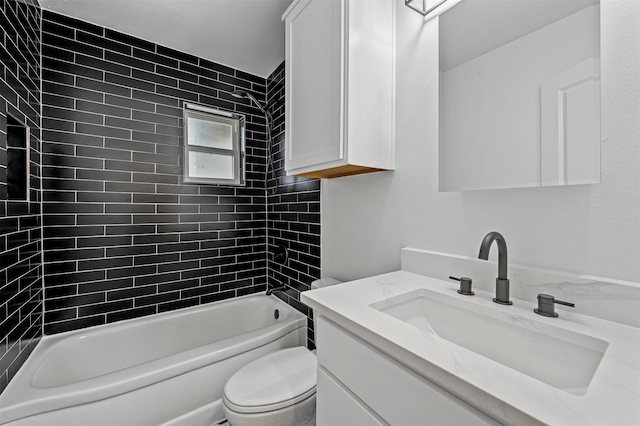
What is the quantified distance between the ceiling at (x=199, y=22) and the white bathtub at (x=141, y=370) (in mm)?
2121

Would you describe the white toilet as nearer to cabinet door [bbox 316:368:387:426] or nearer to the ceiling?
cabinet door [bbox 316:368:387:426]

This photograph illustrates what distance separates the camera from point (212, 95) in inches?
92.0

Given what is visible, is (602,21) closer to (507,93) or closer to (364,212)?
(507,93)

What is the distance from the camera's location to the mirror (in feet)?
2.53

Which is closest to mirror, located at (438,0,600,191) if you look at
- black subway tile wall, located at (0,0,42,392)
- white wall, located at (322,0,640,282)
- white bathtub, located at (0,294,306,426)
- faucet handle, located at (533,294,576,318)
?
white wall, located at (322,0,640,282)

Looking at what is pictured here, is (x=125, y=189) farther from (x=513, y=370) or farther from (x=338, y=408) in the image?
(x=513, y=370)

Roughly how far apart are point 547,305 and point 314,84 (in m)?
1.28

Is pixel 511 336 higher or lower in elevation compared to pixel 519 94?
lower

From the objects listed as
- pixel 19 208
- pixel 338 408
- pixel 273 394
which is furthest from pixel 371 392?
pixel 19 208

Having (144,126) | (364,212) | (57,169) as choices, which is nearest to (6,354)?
(57,169)

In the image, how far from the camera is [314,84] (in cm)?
135

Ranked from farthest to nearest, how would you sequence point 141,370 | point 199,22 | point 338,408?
point 199,22, point 141,370, point 338,408

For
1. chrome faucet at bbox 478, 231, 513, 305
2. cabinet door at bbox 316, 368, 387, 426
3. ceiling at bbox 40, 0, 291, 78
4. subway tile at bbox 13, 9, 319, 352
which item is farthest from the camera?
subway tile at bbox 13, 9, 319, 352

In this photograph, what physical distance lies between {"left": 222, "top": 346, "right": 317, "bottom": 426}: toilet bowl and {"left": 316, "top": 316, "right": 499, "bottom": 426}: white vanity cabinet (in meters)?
0.34
